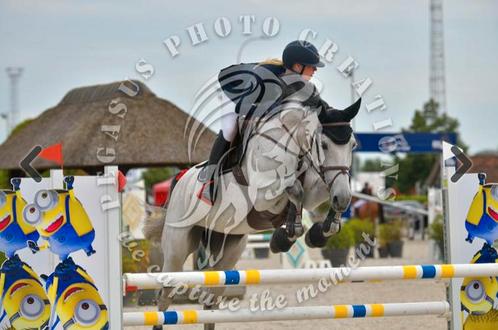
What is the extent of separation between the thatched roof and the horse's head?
673 centimetres

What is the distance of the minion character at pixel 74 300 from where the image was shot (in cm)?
341

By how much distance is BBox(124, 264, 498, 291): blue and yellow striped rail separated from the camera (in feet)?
11.3

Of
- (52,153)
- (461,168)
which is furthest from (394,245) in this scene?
(52,153)

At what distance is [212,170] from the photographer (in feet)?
15.4

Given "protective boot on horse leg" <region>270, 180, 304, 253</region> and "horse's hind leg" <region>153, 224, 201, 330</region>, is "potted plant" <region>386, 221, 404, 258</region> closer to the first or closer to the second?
"horse's hind leg" <region>153, 224, 201, 330</region>

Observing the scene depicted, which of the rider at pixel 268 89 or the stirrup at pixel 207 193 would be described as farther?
the stirrup at pixel 207 193

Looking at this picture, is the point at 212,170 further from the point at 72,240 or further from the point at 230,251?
the point at 72,240

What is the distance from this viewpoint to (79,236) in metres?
3.40

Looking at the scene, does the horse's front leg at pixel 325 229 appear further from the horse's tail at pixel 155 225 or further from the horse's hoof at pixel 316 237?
the horse's tail at pixel 155 225

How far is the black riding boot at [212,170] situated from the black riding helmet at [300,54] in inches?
25.0

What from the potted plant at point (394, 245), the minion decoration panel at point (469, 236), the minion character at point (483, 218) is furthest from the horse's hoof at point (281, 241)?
the potted plant at point (394, 245)

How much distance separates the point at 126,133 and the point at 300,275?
842 centimetres

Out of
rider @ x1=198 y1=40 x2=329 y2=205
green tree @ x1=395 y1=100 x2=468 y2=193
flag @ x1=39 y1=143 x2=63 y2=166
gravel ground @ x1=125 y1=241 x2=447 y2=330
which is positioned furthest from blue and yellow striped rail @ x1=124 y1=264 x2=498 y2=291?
green tree @ x1=395 y1=100 x2=468 y2=193

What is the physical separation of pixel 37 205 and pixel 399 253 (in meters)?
9.86
